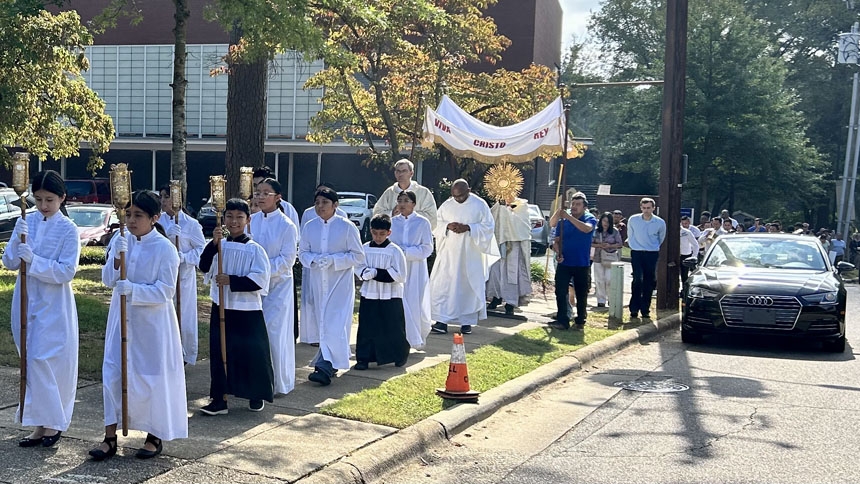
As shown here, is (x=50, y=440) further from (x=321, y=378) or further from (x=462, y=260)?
(x=462, y=260)

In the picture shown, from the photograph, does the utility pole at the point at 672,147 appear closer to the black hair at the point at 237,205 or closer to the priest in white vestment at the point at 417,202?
the priest in white vestment at the point at 417,202

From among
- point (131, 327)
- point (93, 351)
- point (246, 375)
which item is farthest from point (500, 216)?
point (131, 327)

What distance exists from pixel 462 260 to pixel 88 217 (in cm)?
1562

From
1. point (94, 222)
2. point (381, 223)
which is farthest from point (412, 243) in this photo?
point (94, 222)

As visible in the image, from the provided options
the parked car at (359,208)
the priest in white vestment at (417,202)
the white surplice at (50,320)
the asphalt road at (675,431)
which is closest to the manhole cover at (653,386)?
the asphalt road at (675,431)

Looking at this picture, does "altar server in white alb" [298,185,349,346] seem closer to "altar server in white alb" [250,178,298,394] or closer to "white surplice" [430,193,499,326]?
"altar server in white alb" [250,178,298,394]

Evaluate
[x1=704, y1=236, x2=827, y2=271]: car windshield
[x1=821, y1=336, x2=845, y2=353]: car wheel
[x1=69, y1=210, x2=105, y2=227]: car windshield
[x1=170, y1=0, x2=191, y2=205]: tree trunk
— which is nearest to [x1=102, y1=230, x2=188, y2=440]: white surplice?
[x1=170, y1=0, x2=191, y2=205]: tree trunk

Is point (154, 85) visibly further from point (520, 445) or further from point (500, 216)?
point (520, 445)

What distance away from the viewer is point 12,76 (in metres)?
16.5

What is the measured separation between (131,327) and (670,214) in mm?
11842

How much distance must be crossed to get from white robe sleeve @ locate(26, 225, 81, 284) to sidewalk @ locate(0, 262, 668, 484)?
1.05 m

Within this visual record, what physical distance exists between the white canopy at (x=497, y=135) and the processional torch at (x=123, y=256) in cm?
962

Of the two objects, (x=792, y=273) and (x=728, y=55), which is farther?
(x=728, y=55)

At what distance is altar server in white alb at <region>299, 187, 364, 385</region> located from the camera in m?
9.01
